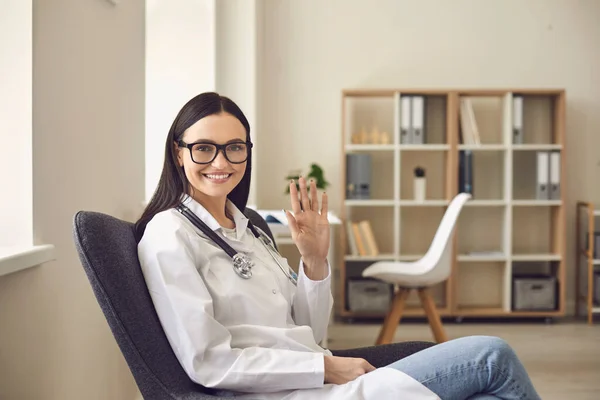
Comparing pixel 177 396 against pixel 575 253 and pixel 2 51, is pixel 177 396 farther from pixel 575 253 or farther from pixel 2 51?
pixel 575 253

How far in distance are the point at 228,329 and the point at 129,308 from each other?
0.24m

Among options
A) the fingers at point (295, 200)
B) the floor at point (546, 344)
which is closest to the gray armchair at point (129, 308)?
the fingers at point (295, 200)

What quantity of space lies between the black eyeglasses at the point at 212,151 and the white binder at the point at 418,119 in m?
3.46

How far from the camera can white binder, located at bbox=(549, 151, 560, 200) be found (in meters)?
5.04

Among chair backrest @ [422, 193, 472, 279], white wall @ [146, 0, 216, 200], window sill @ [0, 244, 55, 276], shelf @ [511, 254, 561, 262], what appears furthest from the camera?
shelf @ [511, 254, 561, 262]

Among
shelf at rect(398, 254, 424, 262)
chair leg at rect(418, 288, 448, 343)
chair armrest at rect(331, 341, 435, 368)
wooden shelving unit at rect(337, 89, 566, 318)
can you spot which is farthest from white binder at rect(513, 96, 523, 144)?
chair armrest at rect(331, 341, 435, 368)

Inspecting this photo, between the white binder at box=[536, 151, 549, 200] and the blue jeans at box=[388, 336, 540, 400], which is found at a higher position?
the white binder at box=[536, 151, 549, 200]

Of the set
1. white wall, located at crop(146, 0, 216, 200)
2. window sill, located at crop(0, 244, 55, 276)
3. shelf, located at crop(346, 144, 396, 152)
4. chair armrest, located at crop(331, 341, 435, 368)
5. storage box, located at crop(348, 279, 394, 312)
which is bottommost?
storage box, located at crop(348, 279, 394, 312)

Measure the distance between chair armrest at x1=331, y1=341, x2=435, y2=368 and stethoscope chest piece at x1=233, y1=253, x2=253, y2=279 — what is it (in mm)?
348

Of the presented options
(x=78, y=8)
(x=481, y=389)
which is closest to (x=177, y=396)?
(x=481, y=389)

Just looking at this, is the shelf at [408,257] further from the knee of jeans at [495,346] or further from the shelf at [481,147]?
the knee of jeans at [495,346]

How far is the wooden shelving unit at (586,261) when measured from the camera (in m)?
5.04

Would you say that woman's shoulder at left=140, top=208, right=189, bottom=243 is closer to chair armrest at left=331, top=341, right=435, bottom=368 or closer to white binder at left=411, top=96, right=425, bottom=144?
chair armrest at left=331, top=341, right=435, bottom=368

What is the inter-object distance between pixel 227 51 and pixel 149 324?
11.7 ft
